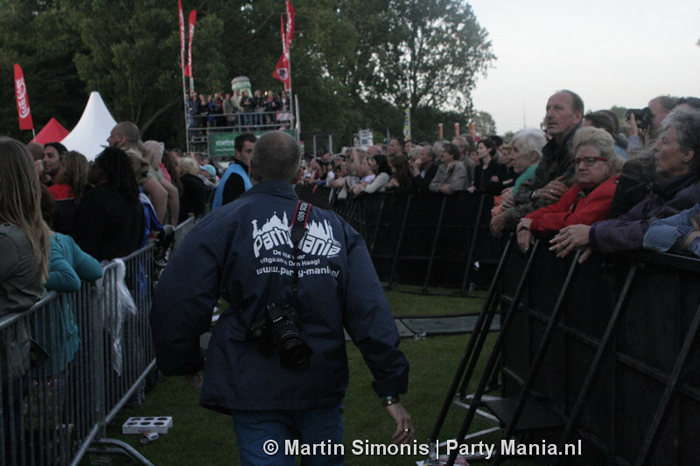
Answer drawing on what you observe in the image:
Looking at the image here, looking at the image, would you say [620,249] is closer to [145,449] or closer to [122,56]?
[145,449]

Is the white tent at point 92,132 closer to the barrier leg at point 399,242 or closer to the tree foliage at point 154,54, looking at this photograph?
the barrier leg at point 399,242

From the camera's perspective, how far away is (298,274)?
10.0ft

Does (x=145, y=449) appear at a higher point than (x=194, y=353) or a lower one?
lower

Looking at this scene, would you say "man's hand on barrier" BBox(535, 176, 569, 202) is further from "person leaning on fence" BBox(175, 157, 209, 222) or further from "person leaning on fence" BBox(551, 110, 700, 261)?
"person leaning on fence" BBox(175, 157, 209, 222)

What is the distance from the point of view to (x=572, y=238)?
3.83m

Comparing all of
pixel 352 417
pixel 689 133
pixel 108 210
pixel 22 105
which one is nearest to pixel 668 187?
pixel 689 133

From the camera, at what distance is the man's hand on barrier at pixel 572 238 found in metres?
3.78

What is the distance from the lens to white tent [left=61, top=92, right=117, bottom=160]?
1552 cm

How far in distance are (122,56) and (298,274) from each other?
3530 centimetres

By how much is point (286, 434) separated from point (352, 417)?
274cm

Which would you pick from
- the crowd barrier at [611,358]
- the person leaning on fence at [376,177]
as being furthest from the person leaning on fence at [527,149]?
the person leaning on fence at [376,177]

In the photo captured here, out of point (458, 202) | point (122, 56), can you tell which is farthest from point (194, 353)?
point (122, 56)

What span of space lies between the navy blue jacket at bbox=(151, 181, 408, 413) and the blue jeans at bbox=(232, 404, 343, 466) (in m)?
0.08

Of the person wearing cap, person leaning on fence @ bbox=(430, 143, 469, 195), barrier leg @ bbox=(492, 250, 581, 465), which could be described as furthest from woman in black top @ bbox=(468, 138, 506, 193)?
barrier leg @ bbox=(492, 250, 581, 465)
